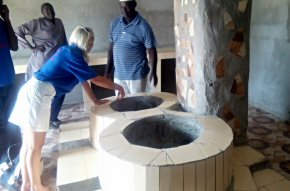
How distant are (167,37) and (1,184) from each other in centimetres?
342

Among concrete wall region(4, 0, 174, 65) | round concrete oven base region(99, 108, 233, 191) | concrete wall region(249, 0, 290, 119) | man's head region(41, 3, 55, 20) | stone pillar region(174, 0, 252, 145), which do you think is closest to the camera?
round concrete oven base region(99, 108, 233, 191)

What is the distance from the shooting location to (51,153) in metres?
2.75

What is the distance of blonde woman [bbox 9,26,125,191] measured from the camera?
197cm

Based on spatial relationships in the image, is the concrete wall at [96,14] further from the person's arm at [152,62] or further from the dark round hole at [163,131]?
the dark round hole at [163,131]

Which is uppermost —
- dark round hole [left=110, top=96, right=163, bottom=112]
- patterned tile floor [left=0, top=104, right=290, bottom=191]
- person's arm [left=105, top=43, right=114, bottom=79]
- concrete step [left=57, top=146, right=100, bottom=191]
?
person's arm [left=105, top=43, right=114, bottom=79]

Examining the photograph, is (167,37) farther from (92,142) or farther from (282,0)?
(92,142)

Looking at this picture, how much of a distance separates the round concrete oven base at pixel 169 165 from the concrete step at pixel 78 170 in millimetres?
273

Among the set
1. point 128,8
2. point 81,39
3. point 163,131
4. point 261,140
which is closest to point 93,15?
point 128,8

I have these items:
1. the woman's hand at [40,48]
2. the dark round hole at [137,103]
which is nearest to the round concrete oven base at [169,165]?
the dark round hole at [137,103]

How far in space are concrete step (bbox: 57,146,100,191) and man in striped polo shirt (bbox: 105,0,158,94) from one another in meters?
0.78

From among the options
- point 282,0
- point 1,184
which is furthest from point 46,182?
point 282,0

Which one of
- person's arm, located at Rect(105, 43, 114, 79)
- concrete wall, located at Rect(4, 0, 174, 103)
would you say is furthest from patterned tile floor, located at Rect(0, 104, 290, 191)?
concrete wall, located at Rect(4, 0, 174, 103)

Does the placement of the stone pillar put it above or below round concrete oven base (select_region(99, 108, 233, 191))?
above

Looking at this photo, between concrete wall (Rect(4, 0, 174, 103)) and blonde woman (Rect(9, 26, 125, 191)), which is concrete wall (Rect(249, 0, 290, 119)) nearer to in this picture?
concrete wall (Rect(4, 0, 174, 103))
